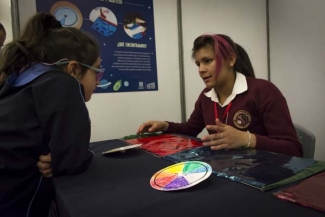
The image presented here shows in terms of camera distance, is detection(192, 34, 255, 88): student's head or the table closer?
the table

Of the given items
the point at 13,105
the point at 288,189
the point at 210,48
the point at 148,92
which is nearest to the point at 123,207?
the point at 288,189

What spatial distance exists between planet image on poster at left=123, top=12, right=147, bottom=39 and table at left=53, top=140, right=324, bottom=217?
4.26 feet

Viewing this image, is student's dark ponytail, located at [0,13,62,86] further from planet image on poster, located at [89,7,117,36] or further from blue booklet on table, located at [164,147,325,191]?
planet image on poster, located at [89,7,117,36]

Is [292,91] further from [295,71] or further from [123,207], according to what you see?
[123,207]

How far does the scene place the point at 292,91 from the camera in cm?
226

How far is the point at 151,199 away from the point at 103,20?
143 cm

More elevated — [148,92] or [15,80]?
[15,80]

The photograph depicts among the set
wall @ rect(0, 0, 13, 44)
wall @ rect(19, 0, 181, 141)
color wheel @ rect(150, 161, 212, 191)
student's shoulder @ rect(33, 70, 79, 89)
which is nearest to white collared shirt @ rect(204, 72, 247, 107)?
color wheel @ rect(150, 161, 212, 191)

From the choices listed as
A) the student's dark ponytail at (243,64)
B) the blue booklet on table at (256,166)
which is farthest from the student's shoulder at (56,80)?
the student's dark ponytail at (243,64)

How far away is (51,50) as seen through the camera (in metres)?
0.74

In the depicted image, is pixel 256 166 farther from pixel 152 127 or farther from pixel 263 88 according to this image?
pixel 152 127

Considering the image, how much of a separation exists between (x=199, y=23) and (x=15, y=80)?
5.26ft

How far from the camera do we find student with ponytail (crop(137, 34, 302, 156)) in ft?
2.56

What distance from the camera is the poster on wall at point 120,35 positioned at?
155 cm
